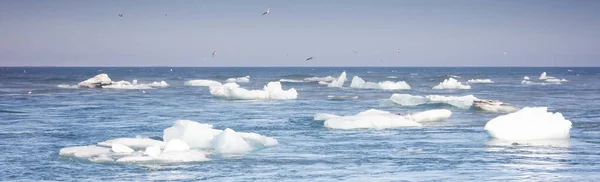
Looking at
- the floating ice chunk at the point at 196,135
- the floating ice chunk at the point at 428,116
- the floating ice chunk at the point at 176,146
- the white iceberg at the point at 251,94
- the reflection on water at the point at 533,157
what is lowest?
the reflection on water at the point at 533,157

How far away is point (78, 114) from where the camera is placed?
31875 millimetres

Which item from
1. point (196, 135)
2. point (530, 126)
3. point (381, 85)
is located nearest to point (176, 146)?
point (196, 135)

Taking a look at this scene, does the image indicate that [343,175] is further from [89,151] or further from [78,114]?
[78,114]

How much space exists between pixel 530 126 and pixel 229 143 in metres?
8.01

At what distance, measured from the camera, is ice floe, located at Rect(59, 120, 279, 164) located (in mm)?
16828

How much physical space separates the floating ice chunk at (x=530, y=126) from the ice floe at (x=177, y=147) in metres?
5.99

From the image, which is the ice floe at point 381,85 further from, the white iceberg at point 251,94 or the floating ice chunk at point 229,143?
the floating ice chunk at point 229,143

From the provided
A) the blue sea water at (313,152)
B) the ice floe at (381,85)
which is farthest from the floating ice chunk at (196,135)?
the ice floe at (381,85)

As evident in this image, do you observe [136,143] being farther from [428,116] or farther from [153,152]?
[428,116]

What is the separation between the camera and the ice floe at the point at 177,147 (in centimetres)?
1683

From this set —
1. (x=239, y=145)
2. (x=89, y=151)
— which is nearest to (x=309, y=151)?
(x=239, y=145)

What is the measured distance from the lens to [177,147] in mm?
17453

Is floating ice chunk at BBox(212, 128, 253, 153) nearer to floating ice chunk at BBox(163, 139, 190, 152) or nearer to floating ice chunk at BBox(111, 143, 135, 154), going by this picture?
floating ice chunk at BBox(163, 139, 190, 152)

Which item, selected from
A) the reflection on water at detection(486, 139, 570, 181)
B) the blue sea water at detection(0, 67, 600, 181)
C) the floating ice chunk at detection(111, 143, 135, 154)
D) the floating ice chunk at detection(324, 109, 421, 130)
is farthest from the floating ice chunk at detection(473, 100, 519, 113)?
the floating ice chunk at detection(111, 143, 135, 154)
